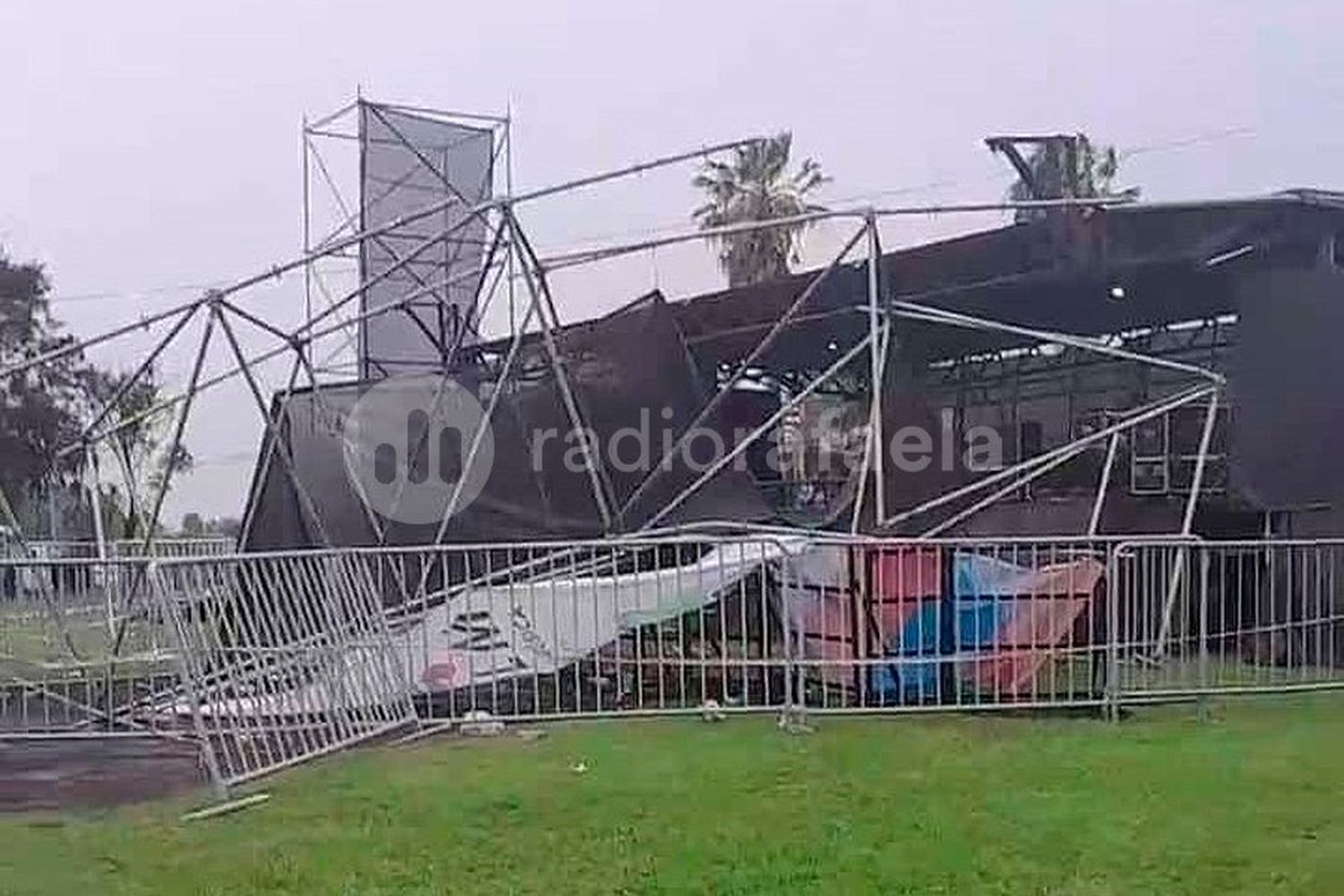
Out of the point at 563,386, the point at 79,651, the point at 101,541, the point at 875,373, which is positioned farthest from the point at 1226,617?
the point at 101,541

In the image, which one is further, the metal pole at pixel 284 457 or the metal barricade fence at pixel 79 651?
the metal pole at pixel 284 457

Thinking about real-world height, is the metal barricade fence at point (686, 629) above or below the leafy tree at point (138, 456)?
below

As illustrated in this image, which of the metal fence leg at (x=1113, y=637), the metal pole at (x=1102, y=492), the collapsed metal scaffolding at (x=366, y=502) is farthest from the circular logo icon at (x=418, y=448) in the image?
the metal fence leg at (x=1113, y=637)

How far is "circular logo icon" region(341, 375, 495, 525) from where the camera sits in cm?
1404

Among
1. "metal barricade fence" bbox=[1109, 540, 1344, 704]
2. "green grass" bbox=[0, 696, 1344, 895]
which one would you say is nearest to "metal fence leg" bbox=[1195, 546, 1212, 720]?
"metal barricade fence" bbox=[1109, 540, 1344, 704]

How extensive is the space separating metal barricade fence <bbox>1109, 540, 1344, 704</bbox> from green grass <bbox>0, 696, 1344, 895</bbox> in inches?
62.2

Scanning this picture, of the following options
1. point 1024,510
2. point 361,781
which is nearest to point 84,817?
point 361,781

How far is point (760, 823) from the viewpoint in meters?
7.09

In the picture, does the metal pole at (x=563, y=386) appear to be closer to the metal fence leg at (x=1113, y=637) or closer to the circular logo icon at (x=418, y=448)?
the circular logo icon at (x=418, y=448)

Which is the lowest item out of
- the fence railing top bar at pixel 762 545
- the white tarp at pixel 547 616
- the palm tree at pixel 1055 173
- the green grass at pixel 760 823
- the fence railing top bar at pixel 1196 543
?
the green grass at pixel 760 823

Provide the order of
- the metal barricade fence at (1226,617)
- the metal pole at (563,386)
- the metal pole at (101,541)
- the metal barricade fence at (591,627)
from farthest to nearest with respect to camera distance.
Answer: the metal pole at (563,386)
the metal pole at (101,541)
the metal barricade fence at (591,627)
the metal barricade fence at (1226,617)

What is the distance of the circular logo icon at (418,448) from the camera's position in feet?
46.1

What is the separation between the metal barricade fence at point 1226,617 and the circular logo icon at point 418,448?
17.9 ft

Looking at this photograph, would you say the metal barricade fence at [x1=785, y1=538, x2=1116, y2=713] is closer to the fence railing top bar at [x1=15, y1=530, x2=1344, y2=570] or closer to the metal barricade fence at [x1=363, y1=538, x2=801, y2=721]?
the fence railing top bar at [x1=15, y1=530, x2=1344, y2=570]
